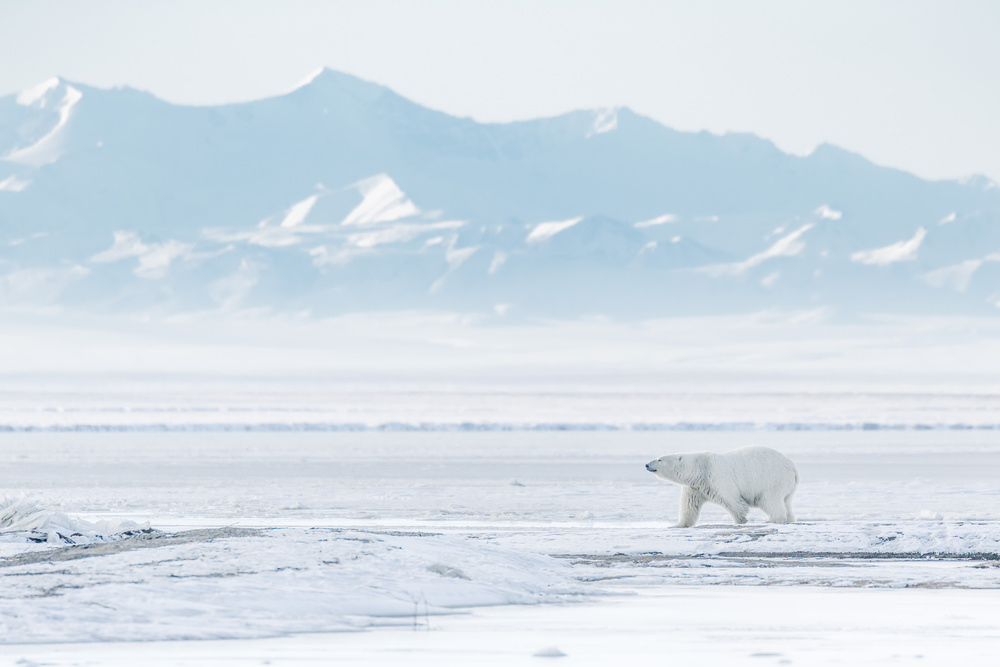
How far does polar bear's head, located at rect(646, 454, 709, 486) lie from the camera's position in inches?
611

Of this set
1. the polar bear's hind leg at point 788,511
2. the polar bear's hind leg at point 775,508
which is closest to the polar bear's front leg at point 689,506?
the polar bear's hind leg at point 775,508

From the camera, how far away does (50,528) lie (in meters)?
11.6

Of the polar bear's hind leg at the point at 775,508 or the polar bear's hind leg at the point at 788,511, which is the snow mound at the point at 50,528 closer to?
the polar bear's hind leg at the point at 775,508

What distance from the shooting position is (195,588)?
8977 mm

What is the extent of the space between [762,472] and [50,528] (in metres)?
6.87

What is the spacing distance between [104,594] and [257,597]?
819 millimetres

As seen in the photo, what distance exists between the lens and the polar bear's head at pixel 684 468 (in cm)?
1552

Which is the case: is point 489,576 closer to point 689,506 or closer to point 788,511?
point 689,506

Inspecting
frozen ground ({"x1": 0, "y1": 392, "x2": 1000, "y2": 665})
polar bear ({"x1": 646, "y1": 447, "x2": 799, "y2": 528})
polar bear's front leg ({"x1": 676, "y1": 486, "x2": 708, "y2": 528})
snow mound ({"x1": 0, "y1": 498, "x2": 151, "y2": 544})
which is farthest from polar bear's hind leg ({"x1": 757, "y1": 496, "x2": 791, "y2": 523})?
snow mound ({"x1": 0, "y1": 498, "x2": 151, "y2": 544})

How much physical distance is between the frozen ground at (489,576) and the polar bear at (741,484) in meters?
0.87

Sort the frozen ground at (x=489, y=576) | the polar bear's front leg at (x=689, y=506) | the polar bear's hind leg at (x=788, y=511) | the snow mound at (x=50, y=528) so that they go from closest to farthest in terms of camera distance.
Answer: the frozen ground at (x=489, y=576), the snow mound at (x=50, y=528), the polar bear's front leg at (x=689, y=506), the polar bear's hind leg at (x=788, y=511)

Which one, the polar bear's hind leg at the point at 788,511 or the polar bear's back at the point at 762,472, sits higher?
the polar bear's back at the point at 762,472

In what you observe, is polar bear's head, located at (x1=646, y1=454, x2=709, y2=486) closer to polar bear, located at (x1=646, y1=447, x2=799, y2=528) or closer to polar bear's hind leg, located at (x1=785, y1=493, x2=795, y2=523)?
polar bear, located at (x1=646, y1=447, x2=799, y2=528)

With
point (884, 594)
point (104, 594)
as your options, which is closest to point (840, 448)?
point (884, 594)
